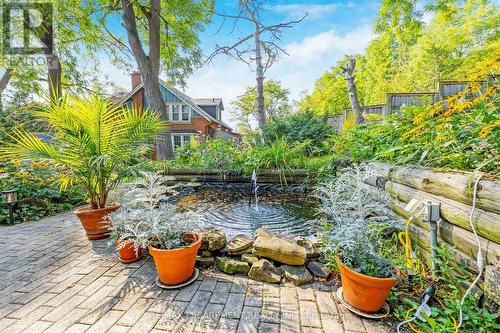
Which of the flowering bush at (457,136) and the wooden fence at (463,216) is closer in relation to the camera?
the wooden fence at (463,216)

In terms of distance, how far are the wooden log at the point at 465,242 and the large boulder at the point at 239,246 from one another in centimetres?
151

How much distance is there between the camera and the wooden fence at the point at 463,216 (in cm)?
124

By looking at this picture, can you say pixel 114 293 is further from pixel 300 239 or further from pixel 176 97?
pixel 176 97

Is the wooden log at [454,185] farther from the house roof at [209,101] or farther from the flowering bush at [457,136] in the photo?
the house roof at [209,101]

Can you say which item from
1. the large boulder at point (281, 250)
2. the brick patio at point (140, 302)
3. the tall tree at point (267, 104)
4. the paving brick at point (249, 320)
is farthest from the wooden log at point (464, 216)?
the tall tree at point (267, 104)

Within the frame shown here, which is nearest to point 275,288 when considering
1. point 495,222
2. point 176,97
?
point 495,222

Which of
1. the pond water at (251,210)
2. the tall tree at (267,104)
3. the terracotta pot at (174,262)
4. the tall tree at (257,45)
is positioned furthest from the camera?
the tall tree at (267,104)

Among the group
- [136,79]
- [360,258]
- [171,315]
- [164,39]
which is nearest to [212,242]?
[171,315]

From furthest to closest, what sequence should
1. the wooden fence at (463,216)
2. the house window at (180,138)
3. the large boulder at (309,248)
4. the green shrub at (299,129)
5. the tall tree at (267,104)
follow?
the tall tree at (267,104)
the house window at (180,138)
the green shrub at (299,129)
the large boulder at (309,248)
the wooden fence at (463,216)

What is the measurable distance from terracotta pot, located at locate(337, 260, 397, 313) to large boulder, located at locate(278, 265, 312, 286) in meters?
0.34

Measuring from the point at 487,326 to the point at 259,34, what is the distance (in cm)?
882

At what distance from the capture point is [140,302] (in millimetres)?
1519

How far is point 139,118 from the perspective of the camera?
8.52 feet

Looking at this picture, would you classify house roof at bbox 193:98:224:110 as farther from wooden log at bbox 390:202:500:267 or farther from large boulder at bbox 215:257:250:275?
wooden log at bbox 390:202:500:267
